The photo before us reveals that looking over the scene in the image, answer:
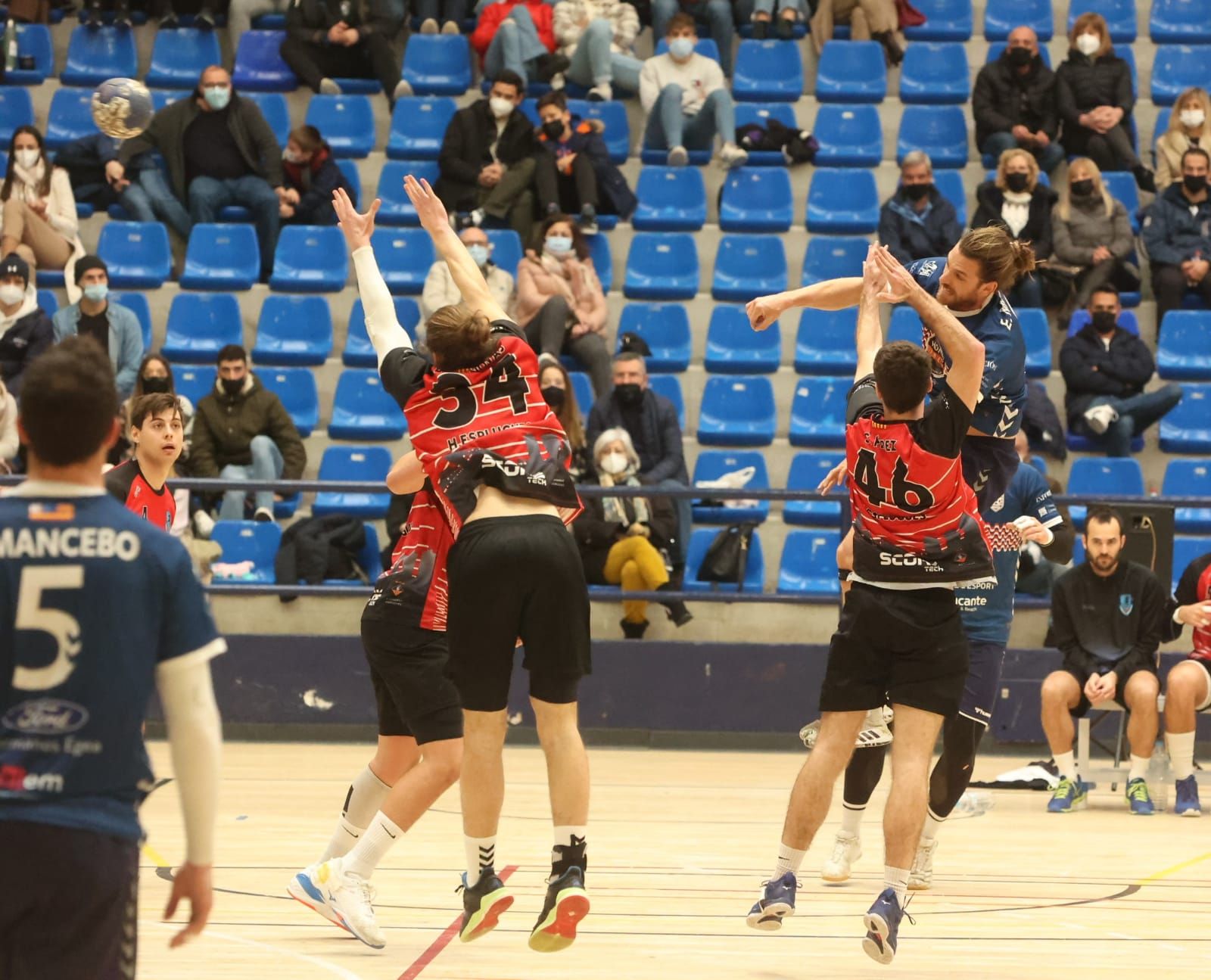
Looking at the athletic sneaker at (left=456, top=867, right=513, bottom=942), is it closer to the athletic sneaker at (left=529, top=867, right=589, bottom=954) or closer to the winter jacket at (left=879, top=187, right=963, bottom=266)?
the athletic sneaker at (left=529, top=867, right=589, bottom=954)

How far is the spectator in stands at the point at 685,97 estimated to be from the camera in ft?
46.2

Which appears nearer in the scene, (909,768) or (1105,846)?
(909,768)

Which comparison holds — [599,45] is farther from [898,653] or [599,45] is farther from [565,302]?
[898,653]

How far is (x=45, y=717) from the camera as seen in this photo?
10.0 ft

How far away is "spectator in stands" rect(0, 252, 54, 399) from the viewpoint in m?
12.3

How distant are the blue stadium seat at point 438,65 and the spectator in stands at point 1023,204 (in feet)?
15.1

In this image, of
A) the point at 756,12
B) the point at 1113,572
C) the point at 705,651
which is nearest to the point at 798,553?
the point at 705,651

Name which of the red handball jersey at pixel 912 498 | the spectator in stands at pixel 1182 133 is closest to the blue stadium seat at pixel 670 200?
the spectator in stands at pixel 1182 133

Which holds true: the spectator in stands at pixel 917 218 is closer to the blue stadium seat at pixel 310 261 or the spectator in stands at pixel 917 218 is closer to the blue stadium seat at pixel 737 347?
the blue stadium seat at pixel 737 347

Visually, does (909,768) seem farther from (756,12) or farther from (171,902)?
(756,12)

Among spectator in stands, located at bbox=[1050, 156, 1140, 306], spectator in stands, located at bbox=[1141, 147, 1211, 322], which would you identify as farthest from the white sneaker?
spectator in stands, located at bbox=[1141, 147, 1211, 322]

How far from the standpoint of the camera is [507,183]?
44.4 ft

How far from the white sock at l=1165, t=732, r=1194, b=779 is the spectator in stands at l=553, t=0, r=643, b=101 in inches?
302

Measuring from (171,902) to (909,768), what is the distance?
295cm
